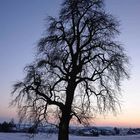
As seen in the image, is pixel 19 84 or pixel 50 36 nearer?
pixel 19 84

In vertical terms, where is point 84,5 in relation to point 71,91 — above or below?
above

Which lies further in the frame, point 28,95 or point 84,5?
point 84,5

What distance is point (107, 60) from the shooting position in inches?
853

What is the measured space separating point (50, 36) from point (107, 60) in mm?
4221

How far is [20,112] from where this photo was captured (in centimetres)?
2120

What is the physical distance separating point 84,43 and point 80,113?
4.64m

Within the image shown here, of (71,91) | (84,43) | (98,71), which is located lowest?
(71,91)

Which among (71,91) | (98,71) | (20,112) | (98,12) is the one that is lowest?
(20,112)

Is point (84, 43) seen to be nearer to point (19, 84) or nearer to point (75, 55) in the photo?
point (75, 55)

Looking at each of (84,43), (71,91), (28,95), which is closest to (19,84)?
(28,95)

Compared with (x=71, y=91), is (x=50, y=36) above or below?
above

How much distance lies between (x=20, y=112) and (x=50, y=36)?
548 centimetres

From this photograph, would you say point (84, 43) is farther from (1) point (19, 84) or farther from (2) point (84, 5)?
(1) point (19, 84)

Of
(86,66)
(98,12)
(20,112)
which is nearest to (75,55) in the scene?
(86,66)
